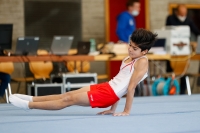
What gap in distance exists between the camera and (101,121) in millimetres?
4461

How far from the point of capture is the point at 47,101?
194 inches

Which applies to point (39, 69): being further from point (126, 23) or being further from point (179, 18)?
point (179, 18)

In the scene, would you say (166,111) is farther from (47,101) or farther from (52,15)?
(52,15)

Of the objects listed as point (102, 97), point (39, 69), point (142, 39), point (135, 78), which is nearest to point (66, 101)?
point (102, 97)

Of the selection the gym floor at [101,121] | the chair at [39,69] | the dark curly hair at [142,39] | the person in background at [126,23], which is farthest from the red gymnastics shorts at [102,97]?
the person in background at [126,23]

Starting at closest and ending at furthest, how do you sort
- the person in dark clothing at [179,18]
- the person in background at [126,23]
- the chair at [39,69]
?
the chair at [39,69], the person in background at [126,23], the person in dark clothing at [179,18]

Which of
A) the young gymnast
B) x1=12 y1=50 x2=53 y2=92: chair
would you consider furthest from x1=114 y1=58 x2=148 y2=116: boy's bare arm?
x1=12 y1=50 x2=53 y2=92: chair

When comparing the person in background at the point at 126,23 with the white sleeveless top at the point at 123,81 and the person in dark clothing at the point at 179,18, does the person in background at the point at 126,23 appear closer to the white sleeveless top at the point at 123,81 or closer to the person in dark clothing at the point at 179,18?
the person in dark clothing at the point at 179,18

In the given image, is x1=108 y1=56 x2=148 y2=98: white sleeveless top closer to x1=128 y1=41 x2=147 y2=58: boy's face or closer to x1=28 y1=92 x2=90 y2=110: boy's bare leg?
x1=128 y1=41 x2=147 y2=58: boy's face

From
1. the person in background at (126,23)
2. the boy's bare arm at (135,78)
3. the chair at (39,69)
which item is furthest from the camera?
the person in background at (126,23)

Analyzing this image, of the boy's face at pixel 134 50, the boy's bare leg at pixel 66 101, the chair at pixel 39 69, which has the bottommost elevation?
the chair at pixel 39 69

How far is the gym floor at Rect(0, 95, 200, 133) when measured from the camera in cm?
395

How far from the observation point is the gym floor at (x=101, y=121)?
395 centimetres

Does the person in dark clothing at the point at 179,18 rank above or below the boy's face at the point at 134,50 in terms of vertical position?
above
